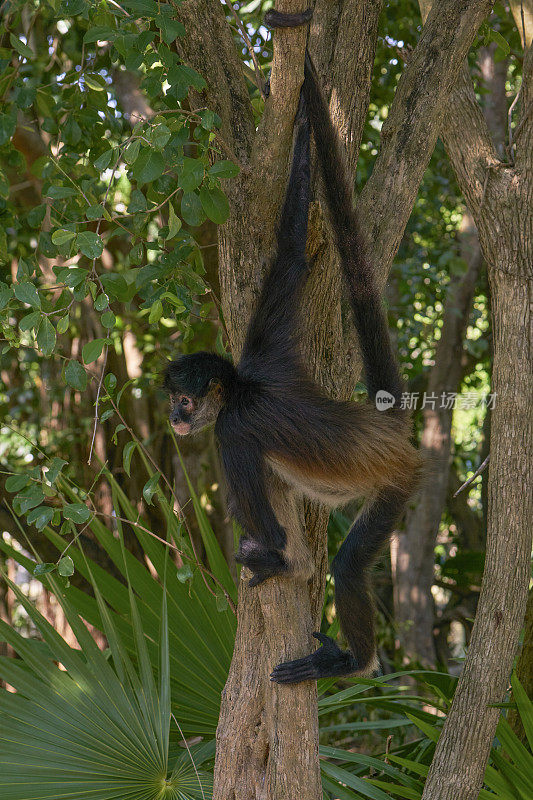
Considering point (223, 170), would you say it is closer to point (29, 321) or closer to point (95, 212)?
point (95, 212)

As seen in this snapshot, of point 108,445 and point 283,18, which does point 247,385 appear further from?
point 108,445

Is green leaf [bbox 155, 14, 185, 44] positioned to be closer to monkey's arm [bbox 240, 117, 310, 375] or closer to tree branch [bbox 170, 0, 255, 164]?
tree branch [bbox 170, 0, 255, 164]

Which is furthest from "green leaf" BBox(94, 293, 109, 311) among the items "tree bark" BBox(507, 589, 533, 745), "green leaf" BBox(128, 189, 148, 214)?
"tree bark" BBox(507, 589, 533, 745)

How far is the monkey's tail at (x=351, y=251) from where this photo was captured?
2.49m

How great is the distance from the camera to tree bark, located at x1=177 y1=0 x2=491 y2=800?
2305 millimetres

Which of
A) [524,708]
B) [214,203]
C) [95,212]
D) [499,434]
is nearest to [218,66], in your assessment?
[214,203]

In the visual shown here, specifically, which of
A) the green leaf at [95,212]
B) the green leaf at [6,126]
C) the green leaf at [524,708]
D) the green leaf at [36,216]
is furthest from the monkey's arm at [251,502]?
the green leaf at [6,126]

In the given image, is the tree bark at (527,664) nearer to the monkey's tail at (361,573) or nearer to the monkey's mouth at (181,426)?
the monkey's tail at (361,573)

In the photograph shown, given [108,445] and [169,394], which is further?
[108,445]

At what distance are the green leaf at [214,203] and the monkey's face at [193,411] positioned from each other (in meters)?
0.63

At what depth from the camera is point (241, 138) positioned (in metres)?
2.66

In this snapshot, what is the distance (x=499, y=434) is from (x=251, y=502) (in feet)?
3.70

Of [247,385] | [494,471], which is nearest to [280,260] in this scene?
[247,385]

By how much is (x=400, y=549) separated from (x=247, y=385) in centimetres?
486
